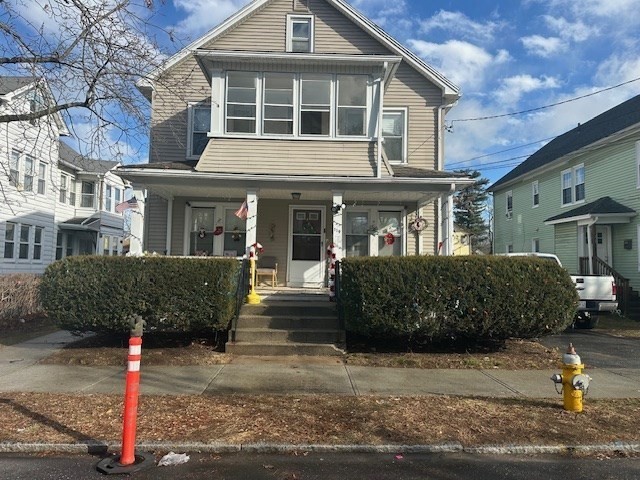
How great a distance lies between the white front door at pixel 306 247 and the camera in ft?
43.9

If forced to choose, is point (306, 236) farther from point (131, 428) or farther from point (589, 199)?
point (589, 199)

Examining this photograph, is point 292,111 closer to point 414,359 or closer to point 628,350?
point 414,359

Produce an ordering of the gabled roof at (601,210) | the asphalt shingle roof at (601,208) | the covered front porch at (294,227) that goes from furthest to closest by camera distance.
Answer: the asphalt shingle roof at (601,208)
the gabled roof at (601,210)
the covered front porch at (294,227)

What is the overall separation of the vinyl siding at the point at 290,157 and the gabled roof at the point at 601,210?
11369 mm

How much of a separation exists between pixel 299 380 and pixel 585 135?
70.7ft

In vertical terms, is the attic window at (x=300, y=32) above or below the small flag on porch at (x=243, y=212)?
above

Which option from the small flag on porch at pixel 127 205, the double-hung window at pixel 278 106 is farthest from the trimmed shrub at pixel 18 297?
the double-hung window at pixel 278 106

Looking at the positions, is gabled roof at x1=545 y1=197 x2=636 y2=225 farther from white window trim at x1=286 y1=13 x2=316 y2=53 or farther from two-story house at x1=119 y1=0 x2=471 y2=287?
white window trim at x1=286 y1=13 x2=316 y2=53

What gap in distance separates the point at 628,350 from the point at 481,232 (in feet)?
169

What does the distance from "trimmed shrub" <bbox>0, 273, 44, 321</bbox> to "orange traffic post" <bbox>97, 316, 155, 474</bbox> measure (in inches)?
365

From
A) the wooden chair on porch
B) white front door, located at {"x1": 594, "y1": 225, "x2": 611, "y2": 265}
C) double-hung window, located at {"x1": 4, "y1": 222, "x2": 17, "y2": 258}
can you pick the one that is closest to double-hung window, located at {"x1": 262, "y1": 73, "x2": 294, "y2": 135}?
the wooden chair on porch

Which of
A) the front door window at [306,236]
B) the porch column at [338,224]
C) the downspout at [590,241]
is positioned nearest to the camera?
the porch column at [338,224]

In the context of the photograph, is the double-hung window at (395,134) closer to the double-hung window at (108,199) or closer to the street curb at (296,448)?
the street curb at (296,448)

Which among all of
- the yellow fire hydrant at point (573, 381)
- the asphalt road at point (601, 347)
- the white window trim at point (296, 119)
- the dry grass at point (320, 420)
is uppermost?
the white window trim at point (296, 119)
